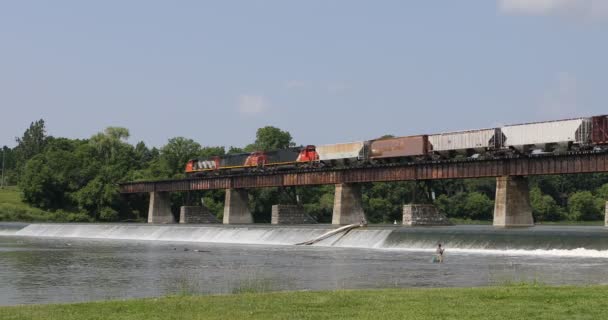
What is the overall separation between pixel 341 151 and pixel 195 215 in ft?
133

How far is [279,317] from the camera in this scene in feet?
69.2

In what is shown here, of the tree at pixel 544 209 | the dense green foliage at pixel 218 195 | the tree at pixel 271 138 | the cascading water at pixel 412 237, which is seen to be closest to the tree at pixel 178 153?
the dense green foliage at pixel 218 195

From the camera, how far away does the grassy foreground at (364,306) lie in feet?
69.2

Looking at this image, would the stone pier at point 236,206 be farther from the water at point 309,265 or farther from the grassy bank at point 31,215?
the grassy bank at point 31,215

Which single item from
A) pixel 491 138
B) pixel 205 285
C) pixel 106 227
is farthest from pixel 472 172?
pixel 106 227

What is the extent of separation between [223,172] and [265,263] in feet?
223

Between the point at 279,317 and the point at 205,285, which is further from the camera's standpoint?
the point at 205,285

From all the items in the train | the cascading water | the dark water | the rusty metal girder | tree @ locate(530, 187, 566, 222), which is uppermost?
the train

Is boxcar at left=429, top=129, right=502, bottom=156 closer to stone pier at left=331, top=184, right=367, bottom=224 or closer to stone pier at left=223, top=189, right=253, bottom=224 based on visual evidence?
stone pier at left=331, top=184, right=367, bottom=224

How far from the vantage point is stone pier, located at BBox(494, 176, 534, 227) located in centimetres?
7138

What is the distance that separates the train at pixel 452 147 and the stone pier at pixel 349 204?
2806 millimetres

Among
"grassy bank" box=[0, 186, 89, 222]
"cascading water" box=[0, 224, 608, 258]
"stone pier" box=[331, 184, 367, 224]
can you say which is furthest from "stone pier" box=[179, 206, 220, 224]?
"stone pier" box=[331, 184, 367, 224]

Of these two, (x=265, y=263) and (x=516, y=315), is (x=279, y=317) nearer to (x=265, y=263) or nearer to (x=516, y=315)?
(x=516, y=315)

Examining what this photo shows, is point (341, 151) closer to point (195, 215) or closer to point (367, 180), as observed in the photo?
point (367, 180)
